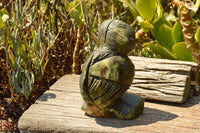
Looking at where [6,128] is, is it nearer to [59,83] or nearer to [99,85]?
[59,83]

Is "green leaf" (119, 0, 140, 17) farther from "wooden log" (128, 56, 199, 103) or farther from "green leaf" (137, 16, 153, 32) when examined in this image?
"wooden log" (128, 56, 199, 103)

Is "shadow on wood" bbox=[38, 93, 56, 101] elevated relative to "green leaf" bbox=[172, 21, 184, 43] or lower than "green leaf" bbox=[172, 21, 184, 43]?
lower

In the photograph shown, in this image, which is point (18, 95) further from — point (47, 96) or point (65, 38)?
point (65, 38)

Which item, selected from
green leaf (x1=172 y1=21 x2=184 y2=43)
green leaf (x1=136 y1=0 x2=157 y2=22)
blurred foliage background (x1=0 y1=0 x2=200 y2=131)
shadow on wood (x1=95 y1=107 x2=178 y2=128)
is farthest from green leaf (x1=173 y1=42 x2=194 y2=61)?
shadow on wood (x1=95 y1=107 x2=178 y2=128)

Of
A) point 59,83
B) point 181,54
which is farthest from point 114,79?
point 181,54

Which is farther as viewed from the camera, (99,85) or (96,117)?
(96,117)

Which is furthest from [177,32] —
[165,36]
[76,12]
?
[76,12]
